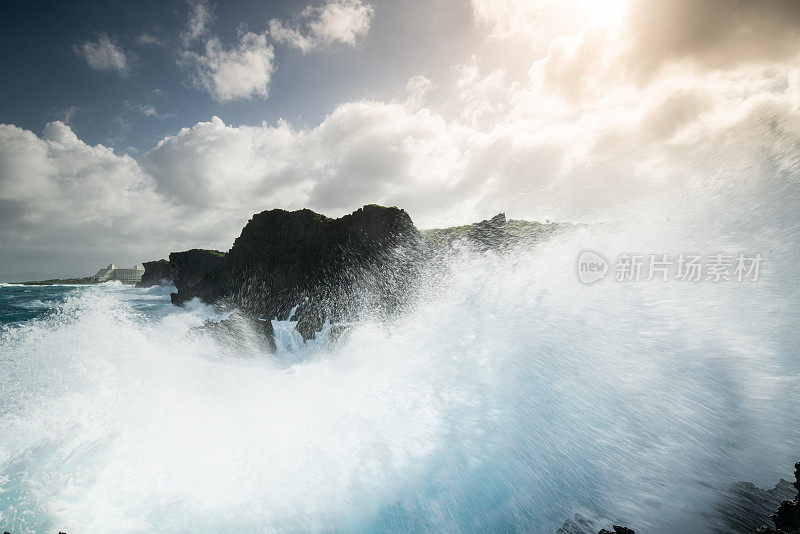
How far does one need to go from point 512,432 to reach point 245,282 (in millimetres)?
28085

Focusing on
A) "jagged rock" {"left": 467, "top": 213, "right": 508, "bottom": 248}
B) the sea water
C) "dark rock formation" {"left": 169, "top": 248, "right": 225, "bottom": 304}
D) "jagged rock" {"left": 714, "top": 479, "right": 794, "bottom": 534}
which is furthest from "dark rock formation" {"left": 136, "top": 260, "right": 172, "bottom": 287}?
"jagged rock" {"left": 714, "top": 479, "right": 794, "bottom": 534}

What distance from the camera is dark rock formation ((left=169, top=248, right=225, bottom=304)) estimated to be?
36.7m

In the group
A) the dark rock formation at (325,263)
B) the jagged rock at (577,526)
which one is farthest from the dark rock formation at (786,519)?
the dark rock formation at (325,263)

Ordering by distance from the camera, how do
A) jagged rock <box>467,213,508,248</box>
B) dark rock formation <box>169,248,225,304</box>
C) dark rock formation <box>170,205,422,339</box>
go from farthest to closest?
dark rock formation <box>169,248,225,304</box>, dark rock formation <box>170,205,422,339</box>, jagged rock <box>467,213,508,248</box>

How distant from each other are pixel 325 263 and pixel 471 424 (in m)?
16.4

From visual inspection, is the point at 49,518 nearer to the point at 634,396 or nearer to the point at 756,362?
the point at 634,396

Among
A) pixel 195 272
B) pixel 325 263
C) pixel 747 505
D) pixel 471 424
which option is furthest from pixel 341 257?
pixel 195 272

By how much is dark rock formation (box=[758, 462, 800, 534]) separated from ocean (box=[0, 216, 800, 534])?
540 mm

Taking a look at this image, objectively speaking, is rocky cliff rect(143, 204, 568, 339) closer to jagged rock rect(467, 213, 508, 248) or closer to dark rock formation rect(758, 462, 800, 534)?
jagged rock rect(467, 213, 508, 248)

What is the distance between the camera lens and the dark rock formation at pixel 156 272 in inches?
2726

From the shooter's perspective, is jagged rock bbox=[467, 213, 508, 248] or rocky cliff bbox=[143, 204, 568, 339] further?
rocky cliff bbox=[143, 204, 568, 339]

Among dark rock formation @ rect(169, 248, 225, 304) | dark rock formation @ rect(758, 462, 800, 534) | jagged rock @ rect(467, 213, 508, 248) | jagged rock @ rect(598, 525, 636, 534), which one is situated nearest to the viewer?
dark rock formation @ rect(758, 462, 800, 534)

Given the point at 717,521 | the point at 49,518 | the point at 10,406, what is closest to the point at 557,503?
the point at 717,521

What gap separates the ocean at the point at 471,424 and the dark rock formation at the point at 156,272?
7540 cm
